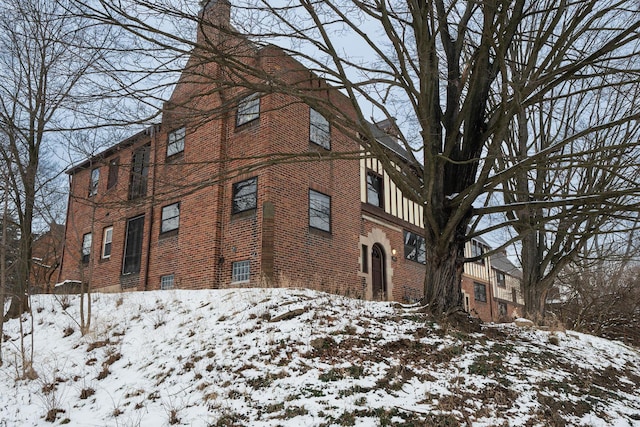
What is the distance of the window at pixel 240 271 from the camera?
1298 centimetres

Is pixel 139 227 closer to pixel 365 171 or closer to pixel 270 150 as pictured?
pixel 270 150

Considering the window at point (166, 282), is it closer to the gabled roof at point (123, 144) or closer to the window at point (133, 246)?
the window at point (133, 246)

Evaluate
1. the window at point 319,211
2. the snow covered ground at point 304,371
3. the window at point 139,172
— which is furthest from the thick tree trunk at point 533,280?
the window at point 139,172

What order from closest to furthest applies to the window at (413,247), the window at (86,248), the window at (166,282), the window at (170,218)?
the window at (166,282)
the window at (170,218)
the window at (413,247)
the window at (86,248)

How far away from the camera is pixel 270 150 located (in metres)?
13.3

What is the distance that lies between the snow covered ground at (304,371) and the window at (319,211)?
504 centimetres

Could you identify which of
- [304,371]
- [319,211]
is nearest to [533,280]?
[319,211]

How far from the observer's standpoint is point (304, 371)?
19.6 ft

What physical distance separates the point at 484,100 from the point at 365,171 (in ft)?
30.1

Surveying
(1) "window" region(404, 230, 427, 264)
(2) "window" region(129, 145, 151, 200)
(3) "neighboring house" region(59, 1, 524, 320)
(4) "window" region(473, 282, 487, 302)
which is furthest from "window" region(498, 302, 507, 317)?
(2) "window" region(129, 145, 151, 200)

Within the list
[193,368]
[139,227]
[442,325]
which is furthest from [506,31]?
[139,227]

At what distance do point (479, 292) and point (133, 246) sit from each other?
21.7m

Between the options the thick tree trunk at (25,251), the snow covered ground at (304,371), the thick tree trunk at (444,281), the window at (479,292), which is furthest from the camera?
the window at (479,292)

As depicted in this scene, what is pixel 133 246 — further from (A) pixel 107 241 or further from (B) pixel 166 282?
(B) pixel 166 282
